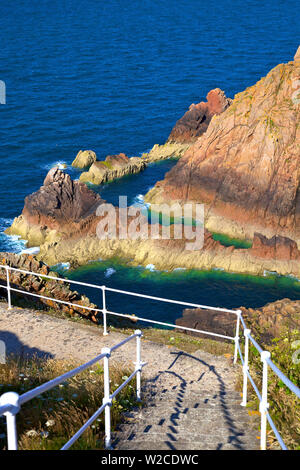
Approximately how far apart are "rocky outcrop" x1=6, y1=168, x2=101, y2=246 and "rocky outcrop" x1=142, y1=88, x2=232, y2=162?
15.3 metres

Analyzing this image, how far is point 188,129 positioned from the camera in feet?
197

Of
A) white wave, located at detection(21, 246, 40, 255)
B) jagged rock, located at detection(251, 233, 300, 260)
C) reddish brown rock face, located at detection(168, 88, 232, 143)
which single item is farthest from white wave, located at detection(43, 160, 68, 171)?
jagged rock, located at detection(251, 233, 300, 260)

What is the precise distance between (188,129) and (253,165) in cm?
1895

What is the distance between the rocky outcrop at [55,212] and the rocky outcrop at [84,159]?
1218cm

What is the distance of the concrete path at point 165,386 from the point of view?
692 cm

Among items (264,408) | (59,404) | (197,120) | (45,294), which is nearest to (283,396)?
(264,408)

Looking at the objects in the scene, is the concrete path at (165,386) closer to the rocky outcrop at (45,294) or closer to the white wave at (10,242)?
the rocky outcrop at (45,294)

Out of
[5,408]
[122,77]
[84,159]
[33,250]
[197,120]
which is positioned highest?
[122,77]

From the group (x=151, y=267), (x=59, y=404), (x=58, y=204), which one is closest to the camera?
(x=59, y=404)

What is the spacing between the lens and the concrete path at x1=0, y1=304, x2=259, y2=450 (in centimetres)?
692

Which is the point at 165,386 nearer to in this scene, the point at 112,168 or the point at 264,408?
the point at 264,408

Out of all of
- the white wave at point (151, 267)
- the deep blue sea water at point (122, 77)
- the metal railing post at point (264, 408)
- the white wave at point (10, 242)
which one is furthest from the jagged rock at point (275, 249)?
the metal railing post at point (264, 408)

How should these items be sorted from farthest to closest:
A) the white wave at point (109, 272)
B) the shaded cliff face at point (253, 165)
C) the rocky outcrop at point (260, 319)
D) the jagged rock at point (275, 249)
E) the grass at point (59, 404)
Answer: the shaded cliff face at point (253, 165) < the white wave at point (109, 272) < the jagged rock at point (275, 249) < the rocky outcrop at point (260, 319) < the grass at point (59, 404)

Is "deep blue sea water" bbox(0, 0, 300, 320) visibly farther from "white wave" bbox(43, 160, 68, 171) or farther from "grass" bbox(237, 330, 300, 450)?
"grass" bbox(237, 330, 300, 450)
